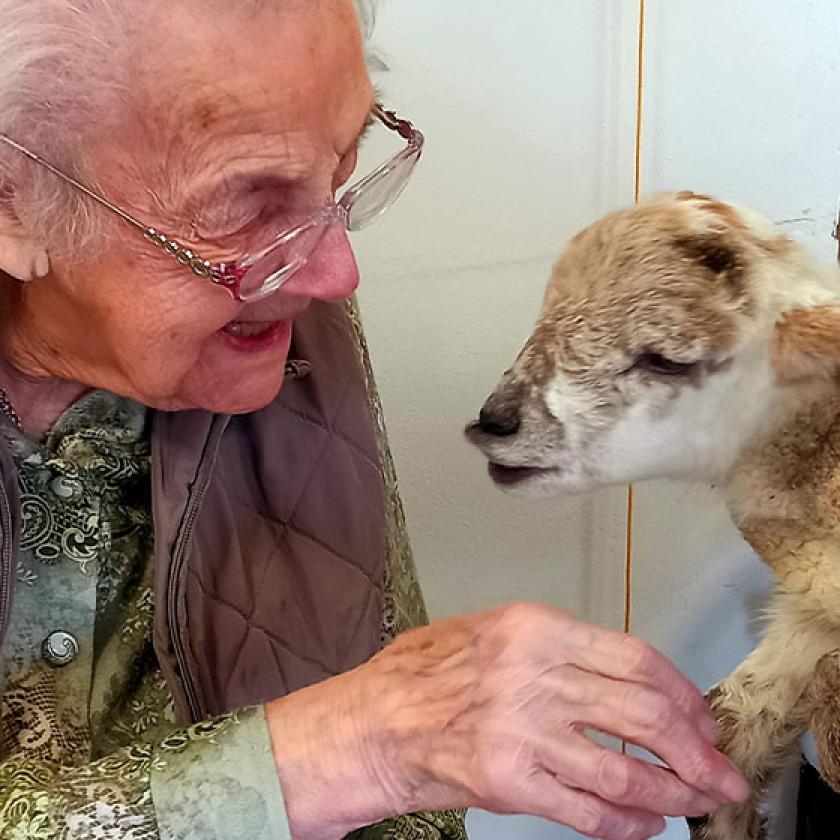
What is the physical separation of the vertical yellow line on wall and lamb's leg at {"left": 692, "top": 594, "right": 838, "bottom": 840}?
1.44ft

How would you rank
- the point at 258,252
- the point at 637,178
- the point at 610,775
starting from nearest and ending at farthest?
the point at 610,775
the point at 258,252
the point at 637,178

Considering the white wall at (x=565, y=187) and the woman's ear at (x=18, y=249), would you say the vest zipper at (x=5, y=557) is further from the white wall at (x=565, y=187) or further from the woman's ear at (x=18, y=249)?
the white wall at (x=565, y=187)

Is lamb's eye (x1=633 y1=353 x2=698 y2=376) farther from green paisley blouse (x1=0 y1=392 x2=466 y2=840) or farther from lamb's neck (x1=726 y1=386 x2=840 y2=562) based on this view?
green paisley blouse (x1=0 y1=392 x2=466 y2=840)

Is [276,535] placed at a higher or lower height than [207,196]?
lower

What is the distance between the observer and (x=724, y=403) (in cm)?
72

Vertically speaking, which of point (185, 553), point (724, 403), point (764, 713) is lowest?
point (764, 713)

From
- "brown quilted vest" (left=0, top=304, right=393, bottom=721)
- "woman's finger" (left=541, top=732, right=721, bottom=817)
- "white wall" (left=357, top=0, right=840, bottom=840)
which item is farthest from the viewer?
"white wall" (left=357, top=0, right=840, bottom=840)

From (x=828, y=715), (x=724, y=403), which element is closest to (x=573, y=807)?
(x=828, y=715)

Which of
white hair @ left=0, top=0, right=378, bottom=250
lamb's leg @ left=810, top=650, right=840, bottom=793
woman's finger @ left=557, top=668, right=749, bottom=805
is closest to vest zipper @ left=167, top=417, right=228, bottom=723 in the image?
white hair @ left=0, top=0, right=378, bottom=250

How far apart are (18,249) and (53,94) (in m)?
0.10

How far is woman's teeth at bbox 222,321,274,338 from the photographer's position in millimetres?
709

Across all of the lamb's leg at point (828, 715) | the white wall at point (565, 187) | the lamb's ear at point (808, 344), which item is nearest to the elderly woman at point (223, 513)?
the lamb's leg at point (828, 715)

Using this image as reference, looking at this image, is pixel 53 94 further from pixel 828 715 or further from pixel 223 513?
pixel 828 715

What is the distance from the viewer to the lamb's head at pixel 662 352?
2.21ft
